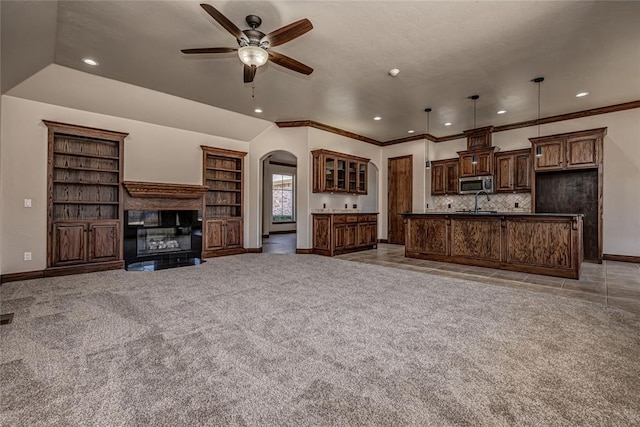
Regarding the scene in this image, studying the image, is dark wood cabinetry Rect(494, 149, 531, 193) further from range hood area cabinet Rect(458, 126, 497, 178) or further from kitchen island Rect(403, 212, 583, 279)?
kitchen island Rect(403, 212, 583, 279)

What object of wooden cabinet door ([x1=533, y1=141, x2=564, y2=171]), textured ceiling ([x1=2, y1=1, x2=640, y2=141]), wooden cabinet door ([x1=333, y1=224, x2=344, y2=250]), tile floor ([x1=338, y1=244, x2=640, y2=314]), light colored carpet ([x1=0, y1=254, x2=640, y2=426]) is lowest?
light colored carpet ([x1=0, y1=254, x2=640, y2=426])

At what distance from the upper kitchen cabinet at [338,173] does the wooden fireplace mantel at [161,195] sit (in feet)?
8.40

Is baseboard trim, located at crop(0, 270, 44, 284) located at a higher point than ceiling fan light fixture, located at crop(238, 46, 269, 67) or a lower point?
lower

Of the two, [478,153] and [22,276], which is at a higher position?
[478,153]

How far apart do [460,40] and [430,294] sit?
315 cm

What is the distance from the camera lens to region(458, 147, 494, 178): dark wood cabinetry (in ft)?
23.6

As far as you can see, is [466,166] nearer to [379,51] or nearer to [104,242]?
[379,51]

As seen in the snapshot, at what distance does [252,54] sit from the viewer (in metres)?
3.03

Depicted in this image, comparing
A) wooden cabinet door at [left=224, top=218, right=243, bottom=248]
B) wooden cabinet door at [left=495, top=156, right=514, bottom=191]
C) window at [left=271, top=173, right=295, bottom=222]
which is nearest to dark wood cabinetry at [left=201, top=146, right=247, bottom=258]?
wooden cabinet door at [left=224, top=218, right=243, bottom=248]

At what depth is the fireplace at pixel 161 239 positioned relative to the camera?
5359mm

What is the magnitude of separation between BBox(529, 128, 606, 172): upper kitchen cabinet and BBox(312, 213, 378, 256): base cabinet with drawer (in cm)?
392

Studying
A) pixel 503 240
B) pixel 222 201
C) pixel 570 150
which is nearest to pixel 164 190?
pixel 222 201

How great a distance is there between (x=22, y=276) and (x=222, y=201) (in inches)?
144

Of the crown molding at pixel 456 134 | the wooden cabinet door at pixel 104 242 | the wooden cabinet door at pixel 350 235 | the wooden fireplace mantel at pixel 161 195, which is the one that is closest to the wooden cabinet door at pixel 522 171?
the crown molding at pixel 456 134
